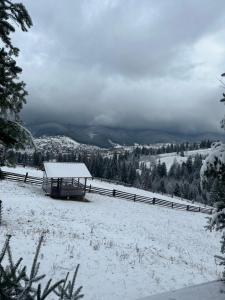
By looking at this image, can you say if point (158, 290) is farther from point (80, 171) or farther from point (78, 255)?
point (80, 171)

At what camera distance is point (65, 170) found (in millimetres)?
42094

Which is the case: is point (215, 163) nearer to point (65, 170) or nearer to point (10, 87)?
point (10, 87)

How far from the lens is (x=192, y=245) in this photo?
83.0 feet

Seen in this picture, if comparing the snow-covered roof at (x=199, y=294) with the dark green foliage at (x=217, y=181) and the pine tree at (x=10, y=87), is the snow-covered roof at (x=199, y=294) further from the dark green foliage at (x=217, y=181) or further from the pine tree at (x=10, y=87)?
the pine tree at (x=10, y=87)

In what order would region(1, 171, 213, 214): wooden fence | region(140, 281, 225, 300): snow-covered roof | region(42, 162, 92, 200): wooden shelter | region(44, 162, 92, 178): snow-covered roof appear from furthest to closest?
region(1, 171, 213, 214): wooden fence
region(44, 162, 92, 178): snow-covered roof
region(42, 162, 92, 200): wooden shelter
region(140, 281, 225, 300): snow-covered roof

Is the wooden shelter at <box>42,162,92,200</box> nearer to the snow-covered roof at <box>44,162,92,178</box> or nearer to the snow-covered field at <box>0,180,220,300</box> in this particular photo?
the snow-covered roof at <box>44,162,92,178</box>

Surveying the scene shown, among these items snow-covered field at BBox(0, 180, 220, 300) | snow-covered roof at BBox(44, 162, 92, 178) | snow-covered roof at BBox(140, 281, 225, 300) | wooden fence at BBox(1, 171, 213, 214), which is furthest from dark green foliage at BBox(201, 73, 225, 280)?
wooden fence at BBox(1, 171, 213, 214)

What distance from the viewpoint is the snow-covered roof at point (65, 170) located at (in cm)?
4056

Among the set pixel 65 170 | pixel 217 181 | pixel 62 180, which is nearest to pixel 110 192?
pixel 65 170

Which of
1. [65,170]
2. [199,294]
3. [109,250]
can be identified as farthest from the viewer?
[65,170]

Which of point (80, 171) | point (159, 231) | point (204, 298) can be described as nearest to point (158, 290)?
point (204, 298)

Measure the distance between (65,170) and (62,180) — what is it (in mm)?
1552

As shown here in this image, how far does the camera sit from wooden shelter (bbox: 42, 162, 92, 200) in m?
39.8

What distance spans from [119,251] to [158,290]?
417 centimetres
